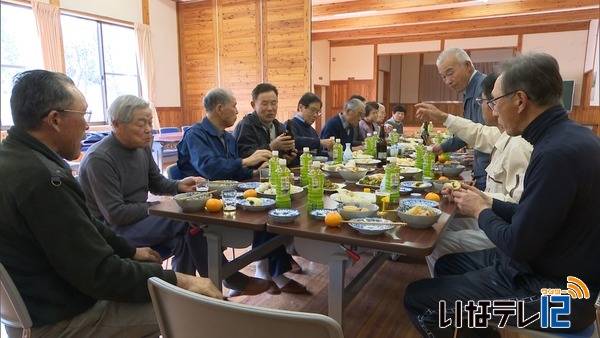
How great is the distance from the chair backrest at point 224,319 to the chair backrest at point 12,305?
1.52 feet

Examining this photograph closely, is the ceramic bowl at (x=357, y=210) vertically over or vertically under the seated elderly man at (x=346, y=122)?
under

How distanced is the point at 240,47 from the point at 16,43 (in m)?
3.91

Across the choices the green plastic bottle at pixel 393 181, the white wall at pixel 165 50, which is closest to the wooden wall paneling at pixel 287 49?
the white wall at pixel 165 50

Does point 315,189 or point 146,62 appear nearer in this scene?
point 315,189

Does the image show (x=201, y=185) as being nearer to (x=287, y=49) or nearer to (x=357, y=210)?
(x=357, y=210)

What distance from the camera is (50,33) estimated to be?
6.43 meters

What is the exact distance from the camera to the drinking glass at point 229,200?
168cm

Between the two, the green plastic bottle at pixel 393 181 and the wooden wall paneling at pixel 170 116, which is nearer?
the green plastic bottle at pixel 393 181

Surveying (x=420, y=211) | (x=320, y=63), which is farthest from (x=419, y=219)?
(x=320, y=63)

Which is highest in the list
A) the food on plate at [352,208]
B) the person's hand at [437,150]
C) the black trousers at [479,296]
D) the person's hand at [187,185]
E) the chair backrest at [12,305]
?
the person's hand at [437,150]

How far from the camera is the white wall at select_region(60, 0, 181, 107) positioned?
25.4 feet

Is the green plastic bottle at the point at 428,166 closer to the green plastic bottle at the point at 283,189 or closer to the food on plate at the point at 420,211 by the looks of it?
the food on plate at the point at 420,211

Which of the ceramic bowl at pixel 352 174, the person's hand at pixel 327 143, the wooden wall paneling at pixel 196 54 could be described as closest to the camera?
the ceramic bowl at pixel 352 174

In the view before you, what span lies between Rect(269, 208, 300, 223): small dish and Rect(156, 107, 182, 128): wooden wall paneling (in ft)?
25.2
